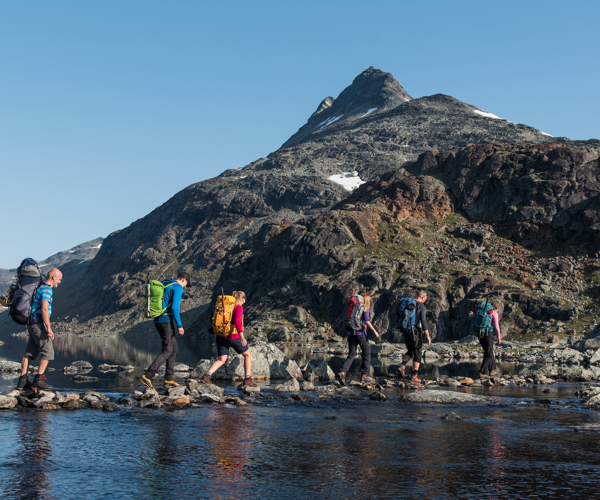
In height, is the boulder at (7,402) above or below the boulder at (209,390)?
above

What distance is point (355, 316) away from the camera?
890 inches

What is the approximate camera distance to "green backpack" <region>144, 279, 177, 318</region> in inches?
680

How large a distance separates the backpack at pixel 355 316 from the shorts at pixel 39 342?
10952mm

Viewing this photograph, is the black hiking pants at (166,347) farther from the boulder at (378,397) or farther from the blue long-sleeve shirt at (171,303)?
the boulder at (378,397)

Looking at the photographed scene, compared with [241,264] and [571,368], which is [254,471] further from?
[241,264]

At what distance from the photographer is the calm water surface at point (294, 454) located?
786 cm

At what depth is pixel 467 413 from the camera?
49.4 feet

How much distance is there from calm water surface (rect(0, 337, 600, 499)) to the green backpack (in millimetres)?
3602

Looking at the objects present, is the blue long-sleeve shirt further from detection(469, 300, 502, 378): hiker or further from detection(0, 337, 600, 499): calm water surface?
detection(469, 300, 502, 378): hiker

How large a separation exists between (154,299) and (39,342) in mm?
3388

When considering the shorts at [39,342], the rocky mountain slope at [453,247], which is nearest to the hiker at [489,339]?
the shorts at [39,342]

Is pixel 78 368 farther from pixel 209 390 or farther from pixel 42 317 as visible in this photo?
pixel 42 317

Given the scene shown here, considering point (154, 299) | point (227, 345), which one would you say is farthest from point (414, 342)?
point (154, 299)

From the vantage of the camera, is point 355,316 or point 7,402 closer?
point 7,402
